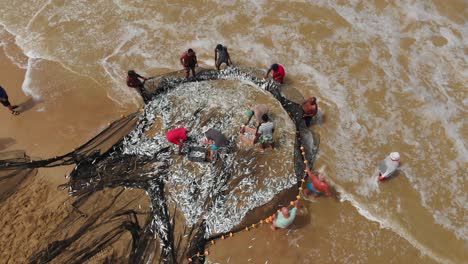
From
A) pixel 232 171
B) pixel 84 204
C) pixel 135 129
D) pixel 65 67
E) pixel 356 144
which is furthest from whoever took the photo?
pixel 65 67

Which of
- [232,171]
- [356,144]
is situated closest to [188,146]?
[232,171]

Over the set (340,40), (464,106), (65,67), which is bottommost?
(464,106)

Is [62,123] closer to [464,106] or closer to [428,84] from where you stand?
[428,84]

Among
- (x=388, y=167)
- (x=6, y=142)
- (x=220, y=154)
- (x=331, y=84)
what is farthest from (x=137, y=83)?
(x=388, y=167)

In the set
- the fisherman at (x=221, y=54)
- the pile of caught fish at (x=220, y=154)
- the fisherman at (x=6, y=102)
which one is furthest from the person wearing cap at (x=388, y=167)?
the fisherman at (x=6, y=102)

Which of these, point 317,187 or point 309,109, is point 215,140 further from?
point 309,109
